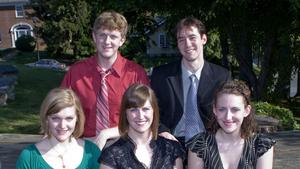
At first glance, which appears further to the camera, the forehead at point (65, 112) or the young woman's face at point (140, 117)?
the young woman's face at point (140, 117)

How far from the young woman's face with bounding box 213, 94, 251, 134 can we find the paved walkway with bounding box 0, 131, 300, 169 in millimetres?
3376

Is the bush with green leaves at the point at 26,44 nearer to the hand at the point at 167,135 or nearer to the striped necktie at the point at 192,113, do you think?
the striped necktie at the point at 192,113

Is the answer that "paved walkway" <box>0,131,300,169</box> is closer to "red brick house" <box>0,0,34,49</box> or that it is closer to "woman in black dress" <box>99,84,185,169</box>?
"woman in black dress" <box>99,84,185,169</box>

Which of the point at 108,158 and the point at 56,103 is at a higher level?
the point at 56,103

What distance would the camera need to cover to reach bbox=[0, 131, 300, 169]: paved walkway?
273 inches

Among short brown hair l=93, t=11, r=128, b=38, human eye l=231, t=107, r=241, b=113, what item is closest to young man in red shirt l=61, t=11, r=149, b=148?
short brown hair l=93, t=11, r=128, b=38

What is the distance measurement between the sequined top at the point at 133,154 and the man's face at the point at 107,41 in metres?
0.71

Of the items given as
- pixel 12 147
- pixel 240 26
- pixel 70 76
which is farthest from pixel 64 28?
pixel 70 76

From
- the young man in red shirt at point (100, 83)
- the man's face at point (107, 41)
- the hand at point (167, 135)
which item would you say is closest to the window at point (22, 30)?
the young man in red shirt at point (100, 83)

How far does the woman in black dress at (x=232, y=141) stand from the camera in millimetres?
3592

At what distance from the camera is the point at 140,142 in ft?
12.0

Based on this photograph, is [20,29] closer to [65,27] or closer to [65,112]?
[65,27]

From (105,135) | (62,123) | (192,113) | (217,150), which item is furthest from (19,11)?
(217,150)

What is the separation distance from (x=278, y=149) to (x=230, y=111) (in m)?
4.60
